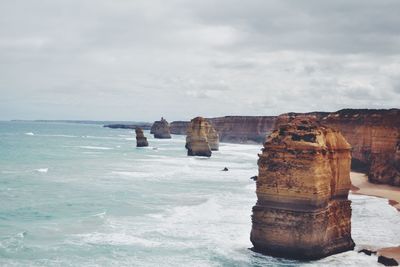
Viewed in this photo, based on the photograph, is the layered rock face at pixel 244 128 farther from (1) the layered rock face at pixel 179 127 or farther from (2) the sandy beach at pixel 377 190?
(2) the sandy beach at pixel 377 190

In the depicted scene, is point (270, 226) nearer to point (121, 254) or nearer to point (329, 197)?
point (329, 197)

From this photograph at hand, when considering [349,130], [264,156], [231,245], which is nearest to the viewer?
[264,156]

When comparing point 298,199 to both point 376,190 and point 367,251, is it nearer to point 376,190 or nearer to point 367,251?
point 367,251

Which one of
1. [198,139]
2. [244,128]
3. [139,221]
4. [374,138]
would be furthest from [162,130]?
[139,221]

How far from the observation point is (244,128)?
141 metres

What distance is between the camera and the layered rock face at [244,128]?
445 feet

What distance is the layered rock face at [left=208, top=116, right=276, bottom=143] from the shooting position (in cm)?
13575

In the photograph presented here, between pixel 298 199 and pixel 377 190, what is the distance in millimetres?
23485

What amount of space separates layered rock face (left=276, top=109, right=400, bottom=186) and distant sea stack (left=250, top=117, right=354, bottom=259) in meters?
25.2

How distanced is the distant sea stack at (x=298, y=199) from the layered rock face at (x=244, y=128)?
11283 centimetres

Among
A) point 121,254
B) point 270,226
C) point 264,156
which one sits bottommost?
point 121,254

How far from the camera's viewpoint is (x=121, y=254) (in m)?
20.8

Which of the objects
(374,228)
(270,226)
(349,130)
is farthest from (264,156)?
(349,130)

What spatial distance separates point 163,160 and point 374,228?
44.0 m
